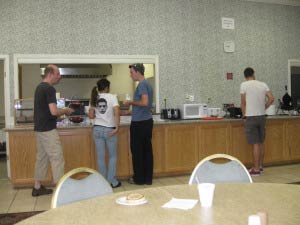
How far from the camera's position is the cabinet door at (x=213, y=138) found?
4996 millimetres

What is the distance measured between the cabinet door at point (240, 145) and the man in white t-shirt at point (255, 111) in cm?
29

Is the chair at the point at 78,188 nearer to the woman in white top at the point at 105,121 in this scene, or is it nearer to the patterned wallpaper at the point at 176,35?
the woman in white top at the point at 105,121

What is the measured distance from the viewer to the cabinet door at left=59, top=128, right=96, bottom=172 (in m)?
4.43

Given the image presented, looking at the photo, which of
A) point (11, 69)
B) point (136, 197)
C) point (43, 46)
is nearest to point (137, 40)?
point (43, 46)

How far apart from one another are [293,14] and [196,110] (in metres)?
2.91

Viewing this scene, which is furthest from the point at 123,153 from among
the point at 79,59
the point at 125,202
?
the point at 125,202

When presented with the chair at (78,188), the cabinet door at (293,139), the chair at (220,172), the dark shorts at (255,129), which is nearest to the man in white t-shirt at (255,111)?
the dark shorts at (255,129)

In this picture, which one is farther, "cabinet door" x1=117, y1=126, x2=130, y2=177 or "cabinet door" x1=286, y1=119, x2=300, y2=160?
"cabinet door" x1=286, y1=119, x2=300, y2=160

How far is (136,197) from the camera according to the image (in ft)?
4.77

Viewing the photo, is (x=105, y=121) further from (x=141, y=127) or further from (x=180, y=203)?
(x=180, y=203)

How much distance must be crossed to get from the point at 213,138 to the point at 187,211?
3824mm

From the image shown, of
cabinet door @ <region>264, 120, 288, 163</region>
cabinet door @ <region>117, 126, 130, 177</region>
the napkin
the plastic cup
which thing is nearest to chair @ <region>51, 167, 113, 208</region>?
the napkin

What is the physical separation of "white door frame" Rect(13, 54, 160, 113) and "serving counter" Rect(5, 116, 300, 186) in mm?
849

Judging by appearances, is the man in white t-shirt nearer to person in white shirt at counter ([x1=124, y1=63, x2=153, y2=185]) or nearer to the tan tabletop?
person in white shirt at counter ([x1=124, y1=63, x2=153, y2=185])
